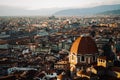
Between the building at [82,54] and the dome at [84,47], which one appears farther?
the dome at [84,47]

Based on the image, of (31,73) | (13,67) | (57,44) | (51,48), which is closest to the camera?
(31,73)

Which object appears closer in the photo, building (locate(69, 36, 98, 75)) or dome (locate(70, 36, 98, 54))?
building (locate(69, 36, 98, 75))

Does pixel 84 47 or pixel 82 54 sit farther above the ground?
pixel 84 47

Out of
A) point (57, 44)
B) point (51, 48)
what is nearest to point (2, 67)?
point (51, 48)

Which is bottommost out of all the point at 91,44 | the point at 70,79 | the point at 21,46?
the point at 21,46

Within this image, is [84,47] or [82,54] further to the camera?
[84,47]

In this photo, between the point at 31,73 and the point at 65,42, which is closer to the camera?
the point at 31,73

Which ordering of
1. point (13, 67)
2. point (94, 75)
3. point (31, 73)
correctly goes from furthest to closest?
point (13, 67) → point (31, 73) → point (94, 75)

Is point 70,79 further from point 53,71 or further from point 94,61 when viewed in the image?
point 53,71
